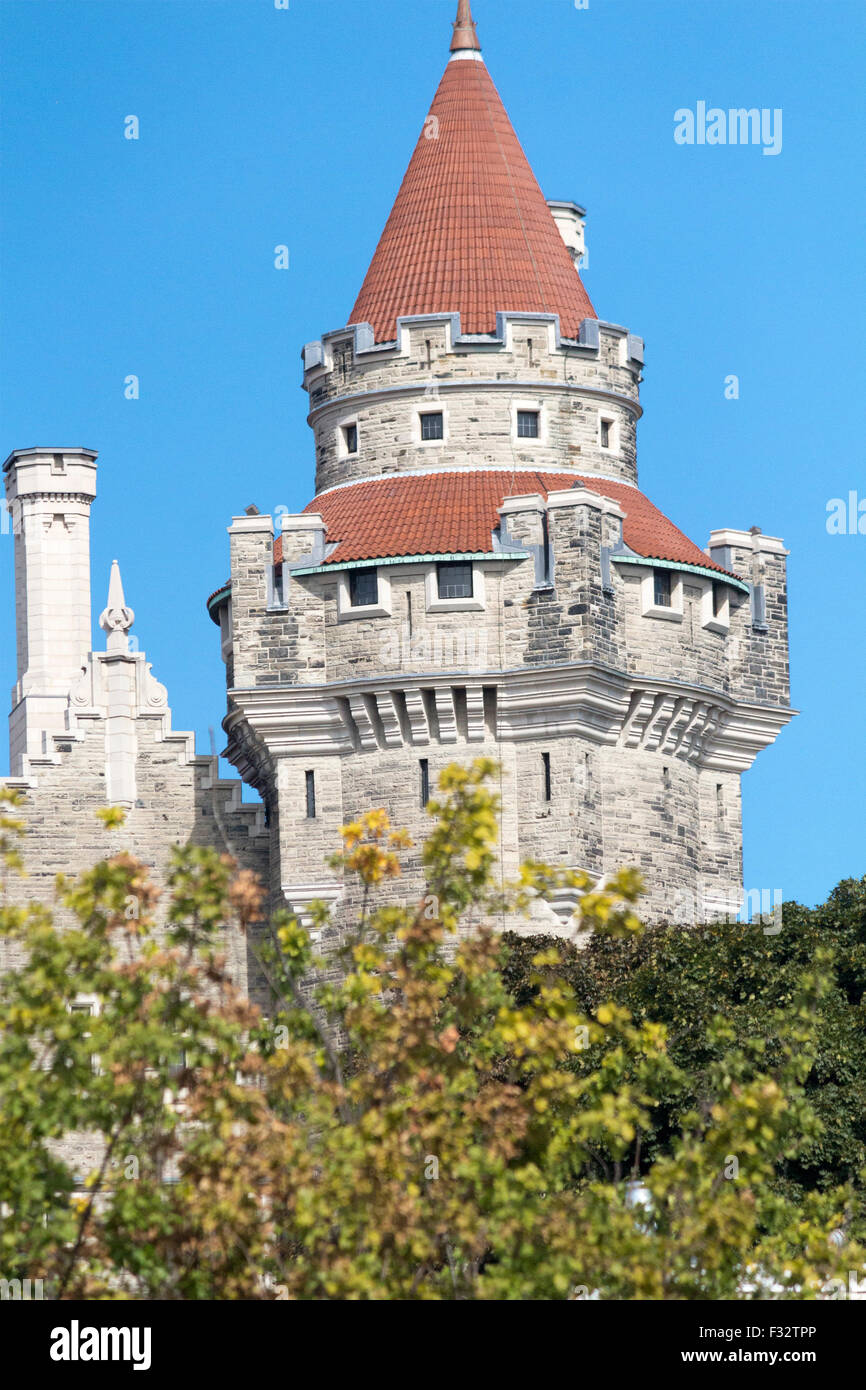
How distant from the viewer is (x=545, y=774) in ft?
198

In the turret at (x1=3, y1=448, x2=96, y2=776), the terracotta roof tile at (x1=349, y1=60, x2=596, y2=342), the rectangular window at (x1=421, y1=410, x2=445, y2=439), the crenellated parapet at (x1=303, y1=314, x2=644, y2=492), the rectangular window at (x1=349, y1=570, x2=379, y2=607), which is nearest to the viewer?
the rectangular window at (x1=349, y1=570, x2=379, y2=607)

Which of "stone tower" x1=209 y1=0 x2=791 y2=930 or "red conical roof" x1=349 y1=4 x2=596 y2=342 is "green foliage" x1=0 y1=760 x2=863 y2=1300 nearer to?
"stone tower" x1=209 y1=0 x2=791 y2=930

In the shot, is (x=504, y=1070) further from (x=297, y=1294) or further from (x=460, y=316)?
(x=297, y=1294)

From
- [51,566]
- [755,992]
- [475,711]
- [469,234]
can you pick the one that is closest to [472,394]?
[469,234]

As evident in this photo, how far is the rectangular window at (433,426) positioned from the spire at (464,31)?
9.83m

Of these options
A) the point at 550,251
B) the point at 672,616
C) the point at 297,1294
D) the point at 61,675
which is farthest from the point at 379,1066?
the point at 61,675

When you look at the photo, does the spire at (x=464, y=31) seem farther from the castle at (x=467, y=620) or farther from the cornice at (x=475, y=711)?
the cornice at (x=475, y=711)

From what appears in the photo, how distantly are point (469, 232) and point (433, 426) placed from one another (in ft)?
16.9

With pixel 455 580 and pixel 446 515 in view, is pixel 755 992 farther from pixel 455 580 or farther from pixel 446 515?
pixel 446 515

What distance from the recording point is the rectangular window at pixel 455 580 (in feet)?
199

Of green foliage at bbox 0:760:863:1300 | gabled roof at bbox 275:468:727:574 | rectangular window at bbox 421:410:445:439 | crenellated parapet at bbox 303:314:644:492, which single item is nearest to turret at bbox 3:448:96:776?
gabled roof at bbox 275:468:727:574

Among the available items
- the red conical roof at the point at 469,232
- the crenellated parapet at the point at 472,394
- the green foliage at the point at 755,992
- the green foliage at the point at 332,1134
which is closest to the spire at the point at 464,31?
the red conical roof at the point at 469,232

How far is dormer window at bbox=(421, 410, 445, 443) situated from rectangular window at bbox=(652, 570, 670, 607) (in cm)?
512

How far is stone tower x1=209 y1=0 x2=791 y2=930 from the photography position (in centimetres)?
6047
